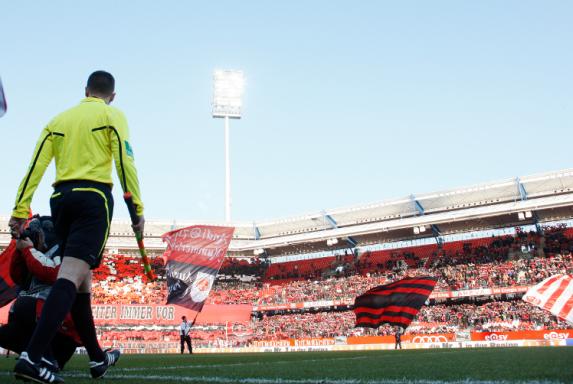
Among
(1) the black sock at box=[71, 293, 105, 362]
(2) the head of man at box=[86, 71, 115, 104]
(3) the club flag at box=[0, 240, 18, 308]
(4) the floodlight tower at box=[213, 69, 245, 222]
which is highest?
(4) the floodlight tower at box=[213, 69, 245, 222]

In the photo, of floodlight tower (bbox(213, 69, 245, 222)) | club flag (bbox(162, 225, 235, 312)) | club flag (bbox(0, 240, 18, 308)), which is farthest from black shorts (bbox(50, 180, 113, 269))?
floodlight tower (bbox(213, 69, 245, 222))

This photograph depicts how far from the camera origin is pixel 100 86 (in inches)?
155

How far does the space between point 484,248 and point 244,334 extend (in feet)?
57.7

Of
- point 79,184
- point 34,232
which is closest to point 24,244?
point 34,232

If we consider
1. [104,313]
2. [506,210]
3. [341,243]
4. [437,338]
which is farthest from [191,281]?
[341,243]

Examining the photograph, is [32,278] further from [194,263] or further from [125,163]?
[194,263]

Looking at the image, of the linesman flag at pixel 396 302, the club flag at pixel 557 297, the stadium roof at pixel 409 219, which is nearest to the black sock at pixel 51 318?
the club flag at pixel 557 297

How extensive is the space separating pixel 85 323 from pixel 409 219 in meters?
35.0

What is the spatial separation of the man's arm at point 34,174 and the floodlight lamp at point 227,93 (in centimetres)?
4660

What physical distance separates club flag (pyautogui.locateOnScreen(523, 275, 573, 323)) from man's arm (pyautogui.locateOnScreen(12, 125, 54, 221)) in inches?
519

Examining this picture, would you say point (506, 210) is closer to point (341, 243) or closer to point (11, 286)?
point (341, 243)

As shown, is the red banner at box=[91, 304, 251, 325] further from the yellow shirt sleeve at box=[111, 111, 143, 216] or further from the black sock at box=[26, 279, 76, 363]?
the black sock at box=[26, 279, 76, 363]

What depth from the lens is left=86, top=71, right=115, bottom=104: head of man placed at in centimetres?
393

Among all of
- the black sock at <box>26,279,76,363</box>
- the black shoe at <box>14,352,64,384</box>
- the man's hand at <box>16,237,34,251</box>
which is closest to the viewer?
the black shoe at <box>14,352,64,384</box>
